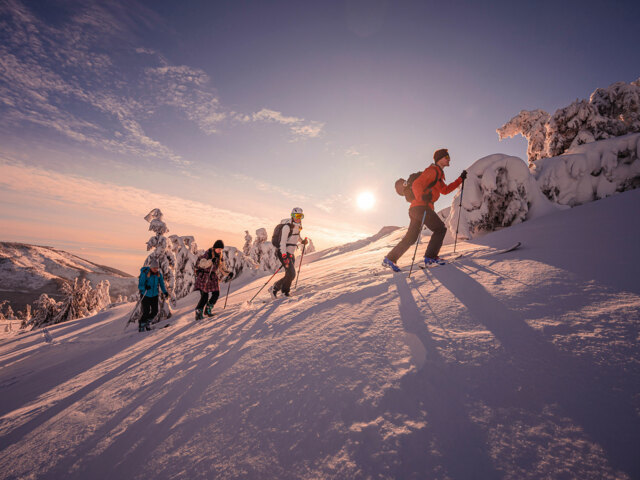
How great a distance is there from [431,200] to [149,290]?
27.3 feet

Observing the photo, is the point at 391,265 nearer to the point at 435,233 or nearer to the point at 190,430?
the point at 435,233

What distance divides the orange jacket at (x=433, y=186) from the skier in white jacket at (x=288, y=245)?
115 inches

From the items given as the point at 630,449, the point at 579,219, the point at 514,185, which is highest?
the point at 514,185

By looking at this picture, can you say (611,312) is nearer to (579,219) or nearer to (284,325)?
(284,325)

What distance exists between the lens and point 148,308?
7.26 metres

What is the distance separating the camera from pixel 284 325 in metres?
3.37

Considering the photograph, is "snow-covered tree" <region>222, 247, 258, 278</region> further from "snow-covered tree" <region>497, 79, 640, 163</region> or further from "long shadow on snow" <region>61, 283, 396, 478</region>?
"snow-covered tree" <region>497, 79, 640, 163</region>

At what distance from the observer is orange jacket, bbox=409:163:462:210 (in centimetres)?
522

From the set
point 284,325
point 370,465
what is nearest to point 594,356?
point 370,465

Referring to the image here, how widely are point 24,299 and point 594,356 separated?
108m

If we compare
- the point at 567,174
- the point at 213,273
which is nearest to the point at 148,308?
the point at 213,273

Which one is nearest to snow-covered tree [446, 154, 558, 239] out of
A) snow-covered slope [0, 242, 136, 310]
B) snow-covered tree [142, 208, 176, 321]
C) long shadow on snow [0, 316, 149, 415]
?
long shadow on snow [0, 316, 149, 415]

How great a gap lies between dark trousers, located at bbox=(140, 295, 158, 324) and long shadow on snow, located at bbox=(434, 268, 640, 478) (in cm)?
837

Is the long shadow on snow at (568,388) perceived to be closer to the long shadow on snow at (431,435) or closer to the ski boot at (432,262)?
the long shadow on snow at (431,435)
